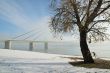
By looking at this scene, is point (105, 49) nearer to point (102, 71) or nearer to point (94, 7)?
point (94, 7)

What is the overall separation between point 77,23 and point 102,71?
5336 mm

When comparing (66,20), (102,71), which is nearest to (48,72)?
(102,71)

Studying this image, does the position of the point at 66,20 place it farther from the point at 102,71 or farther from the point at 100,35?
the point at 102,71

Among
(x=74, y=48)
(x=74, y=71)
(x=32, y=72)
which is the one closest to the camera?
(x=32, y=72)

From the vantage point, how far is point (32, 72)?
12492mm

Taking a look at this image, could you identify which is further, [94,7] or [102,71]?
[94,7]

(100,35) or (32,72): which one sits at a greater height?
(100,35)

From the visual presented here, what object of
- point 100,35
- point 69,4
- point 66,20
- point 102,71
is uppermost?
point 69,4

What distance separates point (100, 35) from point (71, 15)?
2556 millimetres

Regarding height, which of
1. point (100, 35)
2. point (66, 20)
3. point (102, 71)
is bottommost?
point (102, 71)

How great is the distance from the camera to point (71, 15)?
58.0 ft

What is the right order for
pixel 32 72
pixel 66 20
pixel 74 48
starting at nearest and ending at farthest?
pixel 32 72 → pixel 66 20 → pixel 74 48

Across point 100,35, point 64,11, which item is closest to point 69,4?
point 64,11

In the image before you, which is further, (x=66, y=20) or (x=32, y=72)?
(x=66, y=20)
